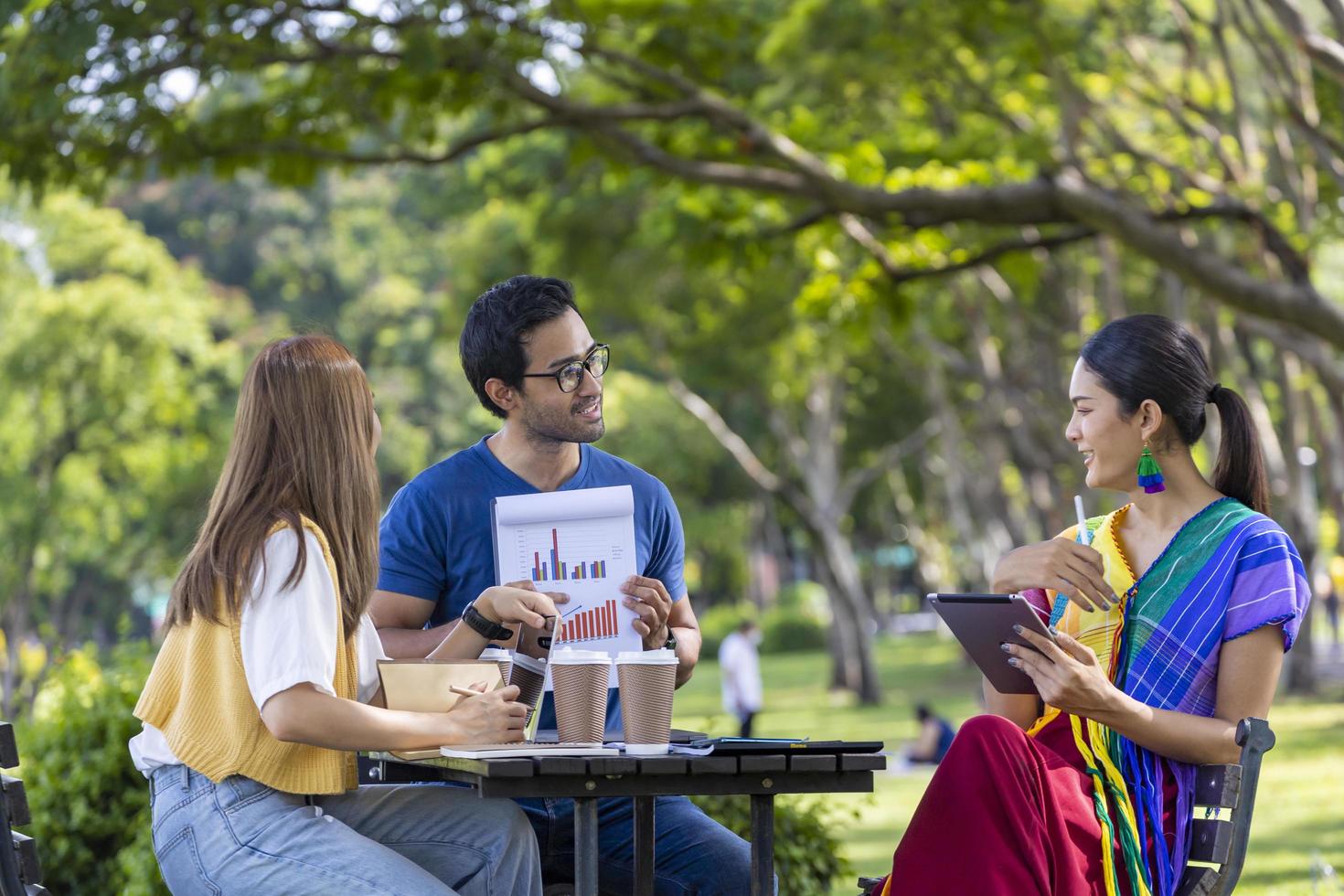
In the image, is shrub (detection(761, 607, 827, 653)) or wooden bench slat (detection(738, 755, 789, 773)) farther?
shrub (detection(761, 607, 827, 653))

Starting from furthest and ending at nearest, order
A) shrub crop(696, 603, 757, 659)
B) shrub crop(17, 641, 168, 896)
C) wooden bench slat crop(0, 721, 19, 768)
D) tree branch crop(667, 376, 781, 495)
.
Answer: shrub crop(696, 603, 757, 659), tree branch crop(667, 376, 781, 495), shrub crop(17, 641, 168, 896), wooden bench slat crop(0, 721, 19, 768)

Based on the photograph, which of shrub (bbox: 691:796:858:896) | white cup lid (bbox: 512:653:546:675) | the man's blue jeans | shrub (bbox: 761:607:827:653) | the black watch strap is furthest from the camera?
shrub (bbox: 761:607:827:653)

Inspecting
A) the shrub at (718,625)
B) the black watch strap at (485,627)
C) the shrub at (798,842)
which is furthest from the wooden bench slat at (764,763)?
the shrub at (718,625)

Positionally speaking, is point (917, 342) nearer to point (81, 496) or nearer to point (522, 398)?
point (81, 496)

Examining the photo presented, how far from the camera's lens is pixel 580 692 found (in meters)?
3.39

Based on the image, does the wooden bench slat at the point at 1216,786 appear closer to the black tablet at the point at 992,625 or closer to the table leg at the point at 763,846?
the black tablet at the point at 992,625

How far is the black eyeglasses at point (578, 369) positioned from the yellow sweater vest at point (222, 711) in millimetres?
1034

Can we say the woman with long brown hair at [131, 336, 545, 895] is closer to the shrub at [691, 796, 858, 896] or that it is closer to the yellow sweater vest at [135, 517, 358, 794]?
the yellow sweater vest at [135, 517, 358, 794]

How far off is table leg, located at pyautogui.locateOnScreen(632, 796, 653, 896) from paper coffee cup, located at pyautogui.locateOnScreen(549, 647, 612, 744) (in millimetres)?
418

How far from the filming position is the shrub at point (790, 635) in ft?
156

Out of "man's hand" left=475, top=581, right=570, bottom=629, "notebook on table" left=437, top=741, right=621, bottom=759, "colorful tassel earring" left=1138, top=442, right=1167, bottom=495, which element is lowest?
"notebook on table" left=437, top=741, right=621, bottom=759

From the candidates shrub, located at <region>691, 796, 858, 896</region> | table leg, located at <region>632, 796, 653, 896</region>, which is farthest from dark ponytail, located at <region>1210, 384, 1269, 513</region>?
shrub, located at <region>691, 796, 858, 896</region>

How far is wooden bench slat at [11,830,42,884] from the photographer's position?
3.46 meters

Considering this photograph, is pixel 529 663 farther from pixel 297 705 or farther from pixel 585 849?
pixel 297 705
